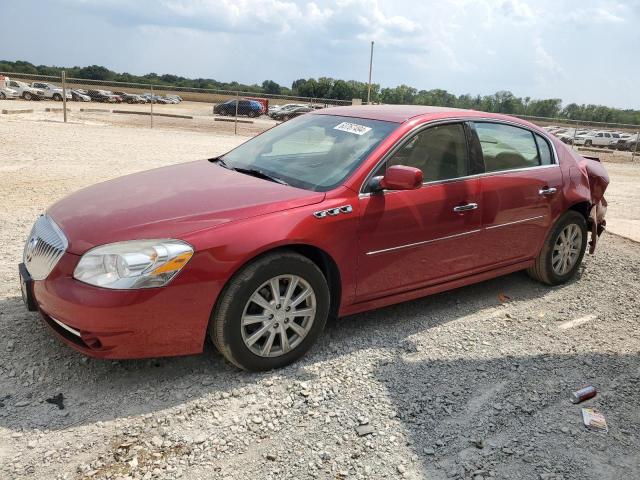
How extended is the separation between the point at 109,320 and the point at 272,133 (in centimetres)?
243

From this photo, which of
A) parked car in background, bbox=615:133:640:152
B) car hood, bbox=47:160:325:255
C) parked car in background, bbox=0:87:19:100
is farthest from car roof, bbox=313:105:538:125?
parked car in background, bbox=0:87:19:100

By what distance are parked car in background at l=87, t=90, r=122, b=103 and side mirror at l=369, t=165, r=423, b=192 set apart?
5034cm

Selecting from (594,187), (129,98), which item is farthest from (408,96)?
(594,187)

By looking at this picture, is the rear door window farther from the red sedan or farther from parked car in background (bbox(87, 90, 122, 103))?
parked car in background (bbox(87, 90, 122, 103))

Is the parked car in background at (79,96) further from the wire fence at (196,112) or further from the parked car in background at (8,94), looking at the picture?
the parked car in background at (8,94)

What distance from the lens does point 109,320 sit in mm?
3078

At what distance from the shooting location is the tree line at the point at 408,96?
30828 mm

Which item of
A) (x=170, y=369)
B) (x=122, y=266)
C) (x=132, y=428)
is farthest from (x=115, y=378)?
(x=122, y=266)

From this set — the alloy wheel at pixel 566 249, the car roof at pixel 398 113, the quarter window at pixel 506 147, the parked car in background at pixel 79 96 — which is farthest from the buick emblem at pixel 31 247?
the parked car in background at pixel 79 96

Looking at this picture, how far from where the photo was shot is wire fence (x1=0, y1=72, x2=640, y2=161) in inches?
1030

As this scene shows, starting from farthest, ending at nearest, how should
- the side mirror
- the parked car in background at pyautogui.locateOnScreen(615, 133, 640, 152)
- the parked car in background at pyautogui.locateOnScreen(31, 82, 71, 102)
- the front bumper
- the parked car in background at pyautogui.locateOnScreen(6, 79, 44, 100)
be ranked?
the parked car in background at pyautogui.locateOnScreen(31, 82, 71, 102) → the parked car in background at pyautogui.locateOnScreen(6, 79, 44, 100) → the parked car in background at pyautogui.locateOnScreen(615, 133, 640, 152) → the side mirror → the front bumper

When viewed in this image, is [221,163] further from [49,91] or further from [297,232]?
[49,91]

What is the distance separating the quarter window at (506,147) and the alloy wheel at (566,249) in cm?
78

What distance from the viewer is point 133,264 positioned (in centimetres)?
311
